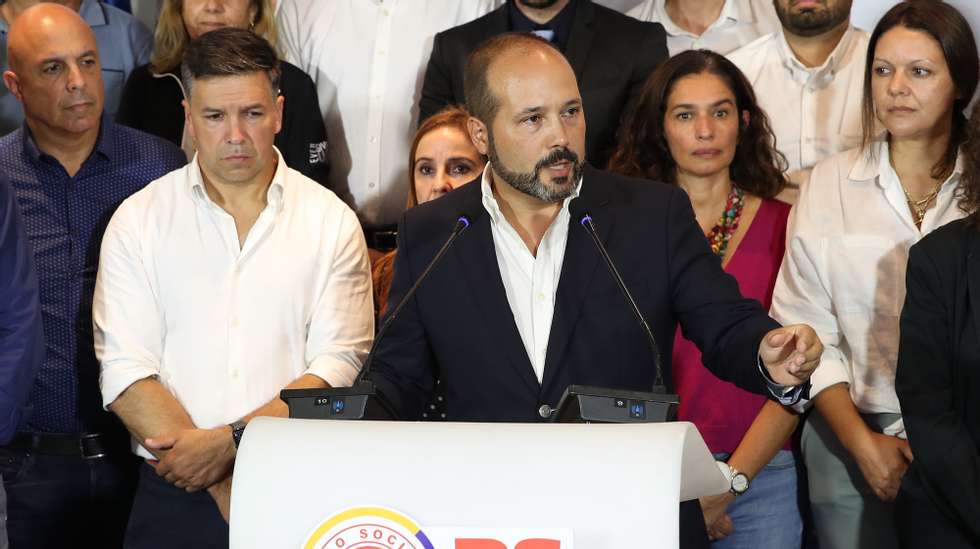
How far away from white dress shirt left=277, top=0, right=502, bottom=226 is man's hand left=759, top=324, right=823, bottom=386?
2132mm

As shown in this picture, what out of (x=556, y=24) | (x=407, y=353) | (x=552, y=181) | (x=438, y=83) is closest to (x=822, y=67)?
(x=556, y=24)

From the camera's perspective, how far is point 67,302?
3.32 m

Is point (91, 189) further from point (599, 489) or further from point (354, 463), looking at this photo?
point (599, 489)

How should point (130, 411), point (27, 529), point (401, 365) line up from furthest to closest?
point (27, 529)
point (130, 411)
point (401, 365)

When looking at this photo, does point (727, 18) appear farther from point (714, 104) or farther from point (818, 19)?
point (714, 104)

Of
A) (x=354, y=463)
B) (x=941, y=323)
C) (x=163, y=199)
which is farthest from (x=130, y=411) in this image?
(x=941, y=323)

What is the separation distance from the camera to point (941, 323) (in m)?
2.63

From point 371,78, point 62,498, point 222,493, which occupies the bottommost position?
point 62,498

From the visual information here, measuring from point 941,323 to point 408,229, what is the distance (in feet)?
3.61

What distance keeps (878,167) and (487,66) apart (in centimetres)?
105

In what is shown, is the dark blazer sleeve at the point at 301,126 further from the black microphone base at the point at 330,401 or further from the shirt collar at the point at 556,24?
the black microphone base at the point at 330,401

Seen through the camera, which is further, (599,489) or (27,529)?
(27,529)

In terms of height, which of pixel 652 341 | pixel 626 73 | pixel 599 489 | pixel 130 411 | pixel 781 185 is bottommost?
pixel 130 411

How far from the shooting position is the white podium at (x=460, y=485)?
5.69ft
